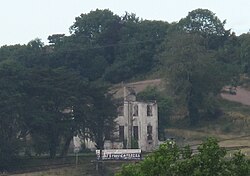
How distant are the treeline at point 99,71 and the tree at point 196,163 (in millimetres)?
43629

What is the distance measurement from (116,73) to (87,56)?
492 cm

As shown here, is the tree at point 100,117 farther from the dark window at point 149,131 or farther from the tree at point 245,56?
the tree at point 245,56

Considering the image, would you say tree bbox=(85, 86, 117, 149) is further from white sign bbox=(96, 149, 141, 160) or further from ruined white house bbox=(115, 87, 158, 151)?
white sign bbox=(96, 149, 141, 160)

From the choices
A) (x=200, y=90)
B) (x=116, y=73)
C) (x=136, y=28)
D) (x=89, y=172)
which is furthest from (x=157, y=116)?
(x=136, y=28)

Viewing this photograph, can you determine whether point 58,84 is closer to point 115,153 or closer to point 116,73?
point 115,153

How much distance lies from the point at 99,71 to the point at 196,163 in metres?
85.1

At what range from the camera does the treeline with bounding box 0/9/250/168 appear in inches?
2798

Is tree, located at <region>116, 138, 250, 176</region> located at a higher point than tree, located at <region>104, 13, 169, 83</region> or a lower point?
lower

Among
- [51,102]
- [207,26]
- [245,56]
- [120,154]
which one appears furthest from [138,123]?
[207,26]

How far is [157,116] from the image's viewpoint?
80562 millimetres

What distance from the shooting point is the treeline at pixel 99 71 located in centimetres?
7106

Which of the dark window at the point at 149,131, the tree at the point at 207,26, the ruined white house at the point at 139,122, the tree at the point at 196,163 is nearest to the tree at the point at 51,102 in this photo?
the ruined white house at the point at 139,122

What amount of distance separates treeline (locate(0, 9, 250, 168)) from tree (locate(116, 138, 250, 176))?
43.6 meters

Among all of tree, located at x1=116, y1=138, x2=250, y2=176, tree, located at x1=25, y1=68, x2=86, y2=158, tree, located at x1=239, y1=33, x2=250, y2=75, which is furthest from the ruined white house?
tree, located at x1=116, y1=138, x2=250, y2=176
